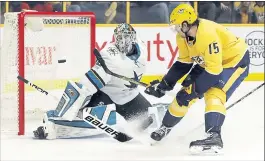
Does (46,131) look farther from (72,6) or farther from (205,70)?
(72,6)

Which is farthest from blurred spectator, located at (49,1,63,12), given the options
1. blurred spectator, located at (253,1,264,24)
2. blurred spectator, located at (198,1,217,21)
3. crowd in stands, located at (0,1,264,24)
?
blurred spectator, located at (253,1,264,24)

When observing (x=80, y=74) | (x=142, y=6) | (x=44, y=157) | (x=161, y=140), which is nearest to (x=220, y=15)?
(x=142, y=6)

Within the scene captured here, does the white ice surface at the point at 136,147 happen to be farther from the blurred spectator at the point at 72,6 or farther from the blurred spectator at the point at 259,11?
the blurred spectator at the point at 259,11

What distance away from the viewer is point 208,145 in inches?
135

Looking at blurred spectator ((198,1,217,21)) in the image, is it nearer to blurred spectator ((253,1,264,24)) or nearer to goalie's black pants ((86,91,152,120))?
blurred spectator ((253,1,264,24))

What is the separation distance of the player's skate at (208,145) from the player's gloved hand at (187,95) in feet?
0.65

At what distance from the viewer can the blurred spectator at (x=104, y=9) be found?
6125 millimetres

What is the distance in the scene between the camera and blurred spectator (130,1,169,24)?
6250mm

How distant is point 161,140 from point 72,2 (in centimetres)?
257

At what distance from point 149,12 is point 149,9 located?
0.05 m

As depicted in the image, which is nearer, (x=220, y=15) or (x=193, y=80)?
(x=193, y=80)

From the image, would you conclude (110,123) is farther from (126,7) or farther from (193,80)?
(126,7)

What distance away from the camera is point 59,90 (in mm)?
4484

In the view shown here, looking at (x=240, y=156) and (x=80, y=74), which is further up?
(x=80, y=74)
